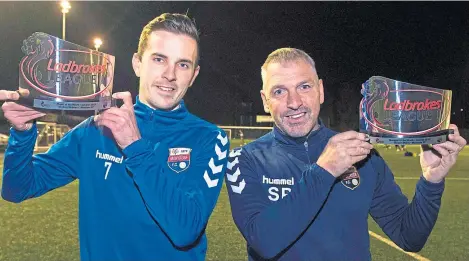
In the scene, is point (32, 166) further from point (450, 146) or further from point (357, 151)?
point (450, 146)

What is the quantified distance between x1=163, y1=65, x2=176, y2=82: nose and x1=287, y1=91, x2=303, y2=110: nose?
524 mm

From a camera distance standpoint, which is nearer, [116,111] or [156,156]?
[116,111]

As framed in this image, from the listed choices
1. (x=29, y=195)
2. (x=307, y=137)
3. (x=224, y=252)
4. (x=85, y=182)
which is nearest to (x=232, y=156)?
(x=307, y=137)

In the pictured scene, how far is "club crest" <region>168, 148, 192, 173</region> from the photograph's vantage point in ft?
7.21

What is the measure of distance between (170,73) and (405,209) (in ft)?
4.26

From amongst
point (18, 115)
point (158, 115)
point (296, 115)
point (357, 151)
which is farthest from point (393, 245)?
point (18, 115)

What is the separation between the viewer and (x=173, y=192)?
1.94 m

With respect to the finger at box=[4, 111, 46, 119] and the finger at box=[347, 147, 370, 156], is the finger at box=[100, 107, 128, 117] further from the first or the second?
the finger at box=[347, 147, 370, 156]

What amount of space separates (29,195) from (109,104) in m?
0.75

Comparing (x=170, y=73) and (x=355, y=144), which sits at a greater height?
(x=170, y=73)

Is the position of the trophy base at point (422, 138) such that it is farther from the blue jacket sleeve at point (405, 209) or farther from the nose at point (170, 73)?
the nose at point (170, 73)

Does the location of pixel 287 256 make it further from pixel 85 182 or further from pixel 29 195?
pixel 29 195

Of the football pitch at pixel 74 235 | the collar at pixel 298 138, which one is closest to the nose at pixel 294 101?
the collar at pixel 298 138

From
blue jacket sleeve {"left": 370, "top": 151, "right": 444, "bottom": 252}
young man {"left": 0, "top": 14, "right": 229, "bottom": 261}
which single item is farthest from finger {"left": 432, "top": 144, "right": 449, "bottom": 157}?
young man {"left": 0, "top": 14, "right": 229, "bottom": 261}
